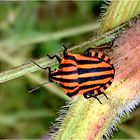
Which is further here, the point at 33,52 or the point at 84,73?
the point at 33,52

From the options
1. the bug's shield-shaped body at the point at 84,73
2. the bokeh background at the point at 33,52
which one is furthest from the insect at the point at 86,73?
the bokeh background at the point at 33,52

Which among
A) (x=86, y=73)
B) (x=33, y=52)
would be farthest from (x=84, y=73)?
(x=33, y=52)

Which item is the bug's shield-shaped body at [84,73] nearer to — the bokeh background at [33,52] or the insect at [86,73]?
the insect at [86,73]

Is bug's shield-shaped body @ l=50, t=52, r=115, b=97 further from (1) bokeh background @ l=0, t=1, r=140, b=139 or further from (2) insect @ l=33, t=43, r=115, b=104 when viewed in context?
(1) bokeh background @ l=0, t=1, r=140, b=139

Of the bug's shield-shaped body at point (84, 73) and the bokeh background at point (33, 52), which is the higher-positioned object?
the bokeh background at point (33, 52)

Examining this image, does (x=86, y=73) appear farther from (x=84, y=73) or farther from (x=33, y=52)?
(x=33, y=52)

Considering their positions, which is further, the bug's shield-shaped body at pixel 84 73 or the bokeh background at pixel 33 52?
the bokeh background at pixel 33 52
